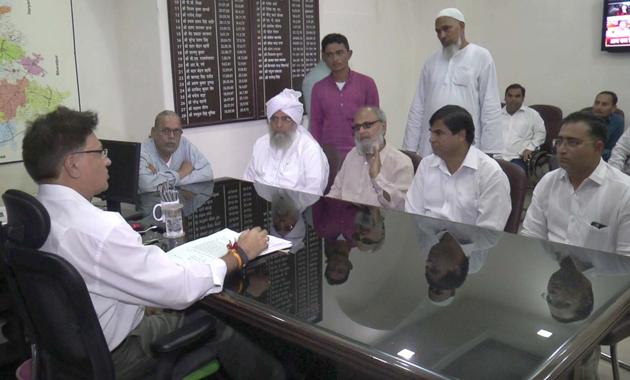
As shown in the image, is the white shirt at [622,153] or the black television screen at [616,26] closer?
the white shirt at [622,153]

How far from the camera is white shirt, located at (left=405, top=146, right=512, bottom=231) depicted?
7.37 ft

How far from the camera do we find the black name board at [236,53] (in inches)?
145

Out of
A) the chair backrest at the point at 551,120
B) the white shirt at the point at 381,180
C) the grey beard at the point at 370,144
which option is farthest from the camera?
the chair backrest at the point at 551,120

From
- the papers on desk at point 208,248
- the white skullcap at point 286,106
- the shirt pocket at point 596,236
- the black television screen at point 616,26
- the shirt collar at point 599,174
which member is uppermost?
the black television screen at point 616,26

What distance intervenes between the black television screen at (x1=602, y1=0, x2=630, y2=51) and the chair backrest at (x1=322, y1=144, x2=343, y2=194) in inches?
120

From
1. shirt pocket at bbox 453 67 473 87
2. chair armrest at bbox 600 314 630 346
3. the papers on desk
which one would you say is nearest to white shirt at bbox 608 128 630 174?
shirt pocket at bbox 453 67 473 87

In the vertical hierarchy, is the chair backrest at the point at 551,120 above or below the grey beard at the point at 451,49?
below

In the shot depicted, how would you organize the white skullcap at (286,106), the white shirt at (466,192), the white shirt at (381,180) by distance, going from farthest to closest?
the white skullcap at (286,106), the white shirt at (381,180), the white shirt at (466,192)

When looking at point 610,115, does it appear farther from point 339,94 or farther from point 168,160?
point 168,160

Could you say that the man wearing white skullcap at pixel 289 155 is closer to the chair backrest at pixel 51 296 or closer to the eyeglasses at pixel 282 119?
the eyeglasses at pixel 282 119

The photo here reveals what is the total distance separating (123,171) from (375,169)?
1234mm


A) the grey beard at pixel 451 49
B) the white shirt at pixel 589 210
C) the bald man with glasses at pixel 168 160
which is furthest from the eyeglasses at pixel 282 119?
the white shirt at pixel 589 210

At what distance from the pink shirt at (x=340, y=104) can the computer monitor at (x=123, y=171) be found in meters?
1.72

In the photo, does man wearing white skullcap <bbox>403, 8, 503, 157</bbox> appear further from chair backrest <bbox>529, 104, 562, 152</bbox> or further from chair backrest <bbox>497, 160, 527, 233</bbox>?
chair backrest <bbox>529, 104, 562, 152</bbox>
